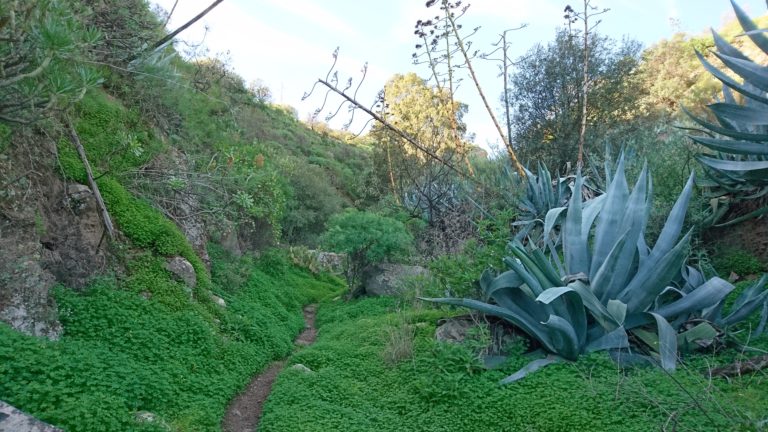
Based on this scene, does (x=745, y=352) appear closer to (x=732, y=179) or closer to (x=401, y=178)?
(x=732, y=179)

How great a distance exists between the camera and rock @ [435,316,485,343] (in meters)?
6.38

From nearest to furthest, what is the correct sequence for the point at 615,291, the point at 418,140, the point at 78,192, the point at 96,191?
the point at 615,291 < the point at 96,191 < the point at 78,192 < the point at 418,140

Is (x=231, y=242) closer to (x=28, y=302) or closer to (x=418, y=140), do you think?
(x=28, y=302)

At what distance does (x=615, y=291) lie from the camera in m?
5.76

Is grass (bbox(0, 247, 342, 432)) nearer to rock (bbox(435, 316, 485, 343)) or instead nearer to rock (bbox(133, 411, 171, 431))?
rock (bbox(133, 411, 171, 431))

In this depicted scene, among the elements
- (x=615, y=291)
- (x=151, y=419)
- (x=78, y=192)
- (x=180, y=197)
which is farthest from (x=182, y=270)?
(x=615, y=291)

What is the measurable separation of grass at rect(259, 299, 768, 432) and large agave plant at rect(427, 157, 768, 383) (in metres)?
0.28

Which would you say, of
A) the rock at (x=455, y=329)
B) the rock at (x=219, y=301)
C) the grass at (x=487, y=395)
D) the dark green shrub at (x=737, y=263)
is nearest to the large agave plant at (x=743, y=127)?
the dark green shrub at (x=737, y=263)

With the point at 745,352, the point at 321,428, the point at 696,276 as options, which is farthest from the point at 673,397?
the point at 321,428

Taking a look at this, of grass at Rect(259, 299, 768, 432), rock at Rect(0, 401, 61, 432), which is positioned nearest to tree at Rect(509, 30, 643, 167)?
grass at Rect(259, 299, 768, 432)

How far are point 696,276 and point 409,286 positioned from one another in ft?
14.9

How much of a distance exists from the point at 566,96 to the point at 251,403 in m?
9.94

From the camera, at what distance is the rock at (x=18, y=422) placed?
3.63 m

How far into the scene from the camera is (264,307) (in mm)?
9711
